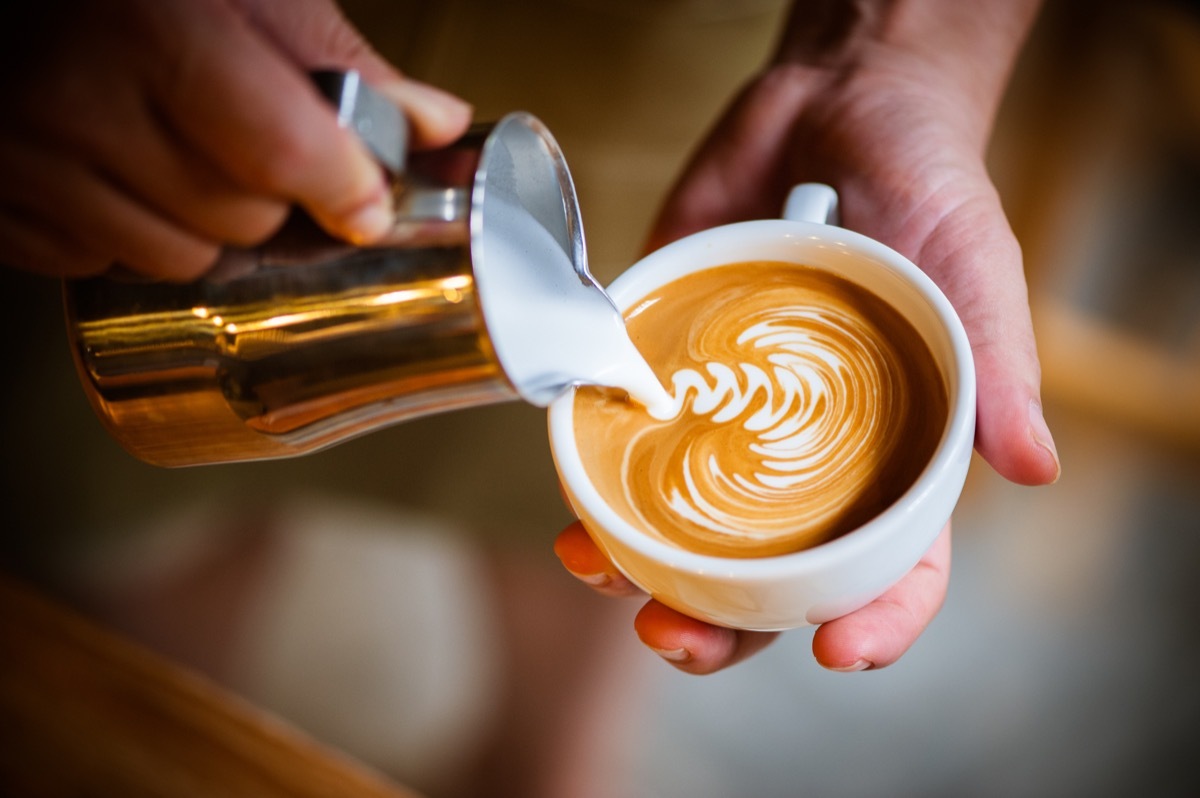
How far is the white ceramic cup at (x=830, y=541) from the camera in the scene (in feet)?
2.36

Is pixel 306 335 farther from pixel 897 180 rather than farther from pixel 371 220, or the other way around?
pixel 897 180

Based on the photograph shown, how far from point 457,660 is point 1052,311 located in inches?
50.6

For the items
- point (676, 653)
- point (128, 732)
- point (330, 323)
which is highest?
point (330, 323)

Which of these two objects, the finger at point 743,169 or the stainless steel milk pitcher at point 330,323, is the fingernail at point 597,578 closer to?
the stainless steel milk pitcher at point 330,323

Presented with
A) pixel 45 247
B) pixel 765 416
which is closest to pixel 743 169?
pixel 765 416

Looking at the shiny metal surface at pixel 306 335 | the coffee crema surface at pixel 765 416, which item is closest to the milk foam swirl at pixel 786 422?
the coffee crema surface at pixel 765 416

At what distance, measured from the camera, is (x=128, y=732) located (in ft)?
4.96

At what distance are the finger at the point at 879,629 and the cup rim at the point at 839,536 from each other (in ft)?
0.40

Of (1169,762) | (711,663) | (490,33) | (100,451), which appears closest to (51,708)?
(100,451)

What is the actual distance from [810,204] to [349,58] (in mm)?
497

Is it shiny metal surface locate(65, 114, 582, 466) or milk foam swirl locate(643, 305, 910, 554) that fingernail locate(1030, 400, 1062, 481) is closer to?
milk foam swirl locate(643, 305, 910, 554)

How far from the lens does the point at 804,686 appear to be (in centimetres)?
163

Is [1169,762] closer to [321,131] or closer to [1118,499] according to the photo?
[1118,499]

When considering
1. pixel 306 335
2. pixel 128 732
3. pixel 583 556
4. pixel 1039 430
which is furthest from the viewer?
pixel 128 732
